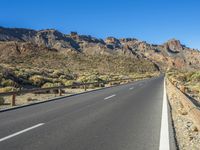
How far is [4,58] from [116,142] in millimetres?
96262

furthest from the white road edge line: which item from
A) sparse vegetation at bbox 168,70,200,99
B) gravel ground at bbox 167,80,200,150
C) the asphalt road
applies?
sparse vegetation at bbox 168,70,200,99

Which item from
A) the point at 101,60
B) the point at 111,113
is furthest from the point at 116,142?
the point at 101,60

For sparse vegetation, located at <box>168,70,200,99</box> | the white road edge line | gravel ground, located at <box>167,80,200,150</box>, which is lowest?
gravel ground, located at <box>167,80,200,150</box>

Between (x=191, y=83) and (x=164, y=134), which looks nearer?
(x=164, y=134)

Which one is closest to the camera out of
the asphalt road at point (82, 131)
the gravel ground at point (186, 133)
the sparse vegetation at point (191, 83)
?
the asphalt road at point (82, 131)

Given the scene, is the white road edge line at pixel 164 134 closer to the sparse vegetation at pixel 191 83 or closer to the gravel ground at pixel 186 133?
the gravel ground at pixel 186 133

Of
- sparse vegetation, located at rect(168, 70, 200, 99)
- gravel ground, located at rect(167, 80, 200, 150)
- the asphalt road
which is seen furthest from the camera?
sparse vegetation, located at rect(168, 70, 200, 99)

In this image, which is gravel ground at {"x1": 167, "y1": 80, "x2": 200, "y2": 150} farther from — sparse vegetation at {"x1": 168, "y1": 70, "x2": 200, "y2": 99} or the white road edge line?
sparse vegetation at {"x1": 168, "y1": 70, "x2": 200, "y2": 99}

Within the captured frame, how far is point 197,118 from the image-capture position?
8328mm

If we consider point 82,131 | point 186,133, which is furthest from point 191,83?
point 82,131

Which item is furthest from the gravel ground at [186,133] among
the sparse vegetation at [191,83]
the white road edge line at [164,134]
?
the sparse vegetation at [191,83]

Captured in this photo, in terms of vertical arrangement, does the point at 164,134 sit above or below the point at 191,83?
below

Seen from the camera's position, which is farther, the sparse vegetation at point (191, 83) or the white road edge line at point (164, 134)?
the sparse vegetation at point (191, 83)

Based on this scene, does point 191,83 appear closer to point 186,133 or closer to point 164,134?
point 186,133
